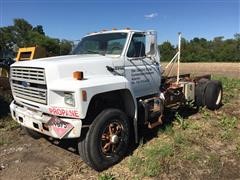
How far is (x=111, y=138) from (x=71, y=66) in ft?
4.51

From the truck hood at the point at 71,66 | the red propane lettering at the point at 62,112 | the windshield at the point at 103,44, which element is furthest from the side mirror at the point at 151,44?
the red propane lettering at the point at 62,112

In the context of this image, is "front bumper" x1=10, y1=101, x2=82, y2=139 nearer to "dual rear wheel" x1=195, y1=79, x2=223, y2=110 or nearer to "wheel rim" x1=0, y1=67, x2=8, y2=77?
"dual rear wheel" x1=195, y1=79, x2=223, y2=110

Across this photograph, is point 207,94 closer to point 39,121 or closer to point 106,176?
point 106,176

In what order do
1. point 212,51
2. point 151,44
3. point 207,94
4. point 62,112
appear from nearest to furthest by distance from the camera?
point 62,112 → point 151,44 → point 207,94 → point 212,51

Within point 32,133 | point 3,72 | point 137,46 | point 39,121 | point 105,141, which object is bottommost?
point 32,133

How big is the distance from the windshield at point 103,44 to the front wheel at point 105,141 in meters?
1.44

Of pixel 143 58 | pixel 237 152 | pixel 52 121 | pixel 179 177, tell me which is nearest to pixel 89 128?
pixel 52 121

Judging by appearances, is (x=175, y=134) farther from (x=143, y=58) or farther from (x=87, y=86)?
(x=87, y=86)

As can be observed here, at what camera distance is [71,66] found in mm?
5031

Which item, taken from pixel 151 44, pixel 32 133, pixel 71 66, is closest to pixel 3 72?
pixel 32 133

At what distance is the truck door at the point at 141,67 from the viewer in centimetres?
602

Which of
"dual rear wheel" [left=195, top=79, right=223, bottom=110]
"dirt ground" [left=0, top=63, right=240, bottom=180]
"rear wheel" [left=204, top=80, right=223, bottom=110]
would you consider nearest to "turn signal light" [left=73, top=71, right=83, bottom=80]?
"dirt ground" [left=0, top=63, right=240, bottom=180]

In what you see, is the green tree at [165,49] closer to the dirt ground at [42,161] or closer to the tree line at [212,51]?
the dirt ground at [42,161]

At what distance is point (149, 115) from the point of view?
627cm
